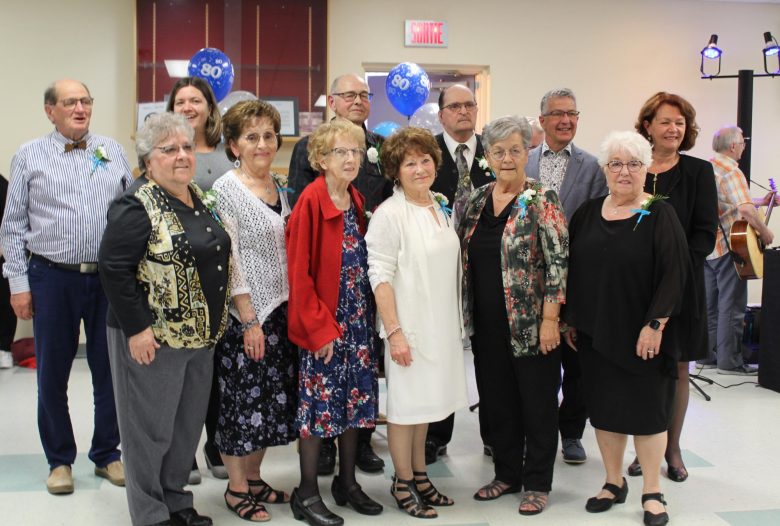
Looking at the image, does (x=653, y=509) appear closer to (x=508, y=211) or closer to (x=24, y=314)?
(x=508, y=211)

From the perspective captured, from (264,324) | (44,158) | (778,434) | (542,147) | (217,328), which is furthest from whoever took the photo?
(778,434)

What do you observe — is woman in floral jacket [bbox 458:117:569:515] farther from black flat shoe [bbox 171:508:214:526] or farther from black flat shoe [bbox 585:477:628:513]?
black flat shoe [bbox 171:508:214:526]

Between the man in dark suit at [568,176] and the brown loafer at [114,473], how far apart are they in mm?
2104

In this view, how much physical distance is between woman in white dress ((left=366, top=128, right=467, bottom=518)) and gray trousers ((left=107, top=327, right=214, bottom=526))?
71 centimetres

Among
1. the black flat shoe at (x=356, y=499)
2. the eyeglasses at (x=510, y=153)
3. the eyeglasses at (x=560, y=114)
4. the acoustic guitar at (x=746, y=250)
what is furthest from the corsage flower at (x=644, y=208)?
the acoustic guitar at (x=746, y=250)

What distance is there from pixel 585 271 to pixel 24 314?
237 cm

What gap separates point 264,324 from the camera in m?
3.03

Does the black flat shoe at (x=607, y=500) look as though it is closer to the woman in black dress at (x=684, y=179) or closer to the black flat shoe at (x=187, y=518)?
the woman in black dress at (x=684, y=179)

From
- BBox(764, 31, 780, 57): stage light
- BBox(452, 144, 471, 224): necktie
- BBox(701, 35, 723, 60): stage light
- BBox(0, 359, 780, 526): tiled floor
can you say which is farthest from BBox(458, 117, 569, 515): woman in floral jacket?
BBox(764, 31, 780, 57): stage light

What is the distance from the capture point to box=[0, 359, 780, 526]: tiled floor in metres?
3.18

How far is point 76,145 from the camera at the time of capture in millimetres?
3387

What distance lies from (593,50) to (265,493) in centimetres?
555

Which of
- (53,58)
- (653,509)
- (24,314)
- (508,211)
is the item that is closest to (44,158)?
(24,314)

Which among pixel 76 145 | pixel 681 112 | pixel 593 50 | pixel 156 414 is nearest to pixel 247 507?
pixel 156 414
